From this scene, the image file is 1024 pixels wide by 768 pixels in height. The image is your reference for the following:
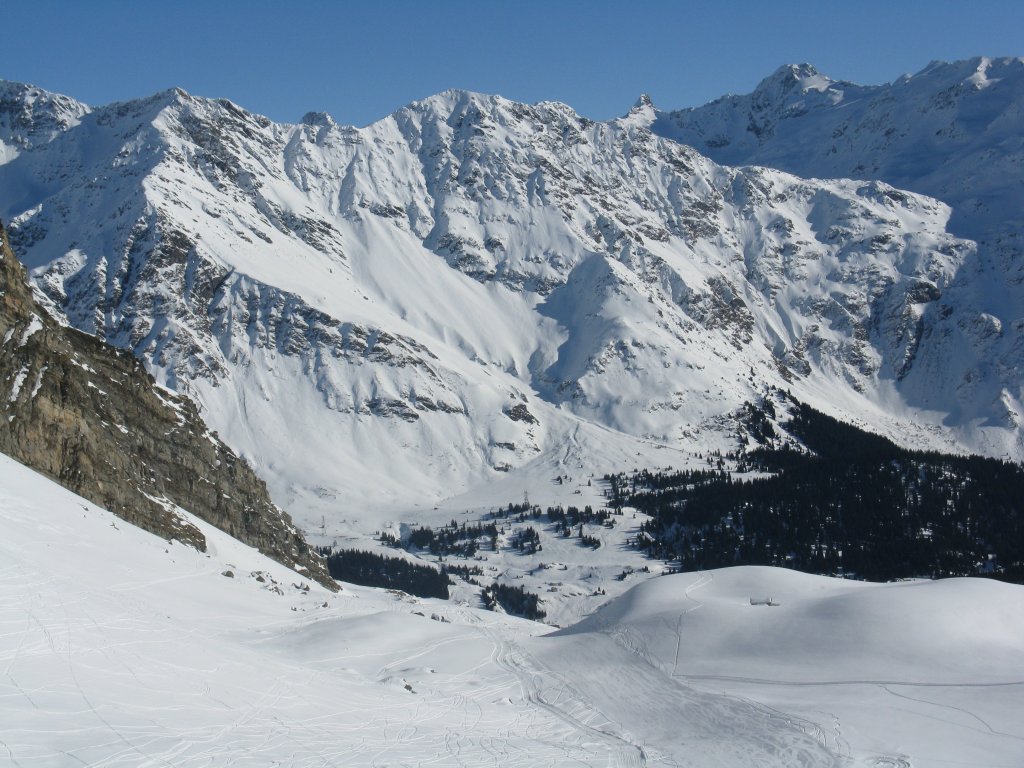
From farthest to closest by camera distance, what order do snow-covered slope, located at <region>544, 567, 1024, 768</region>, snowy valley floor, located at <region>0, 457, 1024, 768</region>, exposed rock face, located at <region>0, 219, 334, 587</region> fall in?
exposed rock face, located at <region>0, 219, 334, 587</region> → snow-covered slope, located at <region>544, 567, 1024, 768</region> → snowy valley floor, located at <region>0, 457, 1024, 768</region>

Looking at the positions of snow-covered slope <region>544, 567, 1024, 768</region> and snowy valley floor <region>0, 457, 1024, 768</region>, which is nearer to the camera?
snowy valley floor <region>0, 457, 1024, 768</region>

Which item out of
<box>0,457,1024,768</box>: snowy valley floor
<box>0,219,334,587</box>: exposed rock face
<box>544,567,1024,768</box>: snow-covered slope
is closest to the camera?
<box>0,457,1024,768</box>: snowy valley floor

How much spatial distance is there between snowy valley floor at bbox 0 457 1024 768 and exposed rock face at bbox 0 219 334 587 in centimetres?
706

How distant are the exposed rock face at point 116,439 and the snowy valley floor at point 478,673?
706 centimetres

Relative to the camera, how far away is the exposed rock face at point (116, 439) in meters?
54.0

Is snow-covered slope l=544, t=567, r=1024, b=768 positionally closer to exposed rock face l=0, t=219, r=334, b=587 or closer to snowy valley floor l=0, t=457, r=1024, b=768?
snowy valley floor l=0, t=457, r=1024, b=768

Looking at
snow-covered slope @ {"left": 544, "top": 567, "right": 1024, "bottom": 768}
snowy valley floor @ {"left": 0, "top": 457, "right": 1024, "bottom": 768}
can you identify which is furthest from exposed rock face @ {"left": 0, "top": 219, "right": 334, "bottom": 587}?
snow-covered slope @ {"left": 544, "top": 567, "right": 1024, "bottom": 768}

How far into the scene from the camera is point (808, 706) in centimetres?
3225

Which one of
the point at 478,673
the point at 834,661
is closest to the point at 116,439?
the point at 478,673

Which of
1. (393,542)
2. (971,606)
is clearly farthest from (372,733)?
(393,542)

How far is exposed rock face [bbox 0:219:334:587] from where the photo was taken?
54.0 m

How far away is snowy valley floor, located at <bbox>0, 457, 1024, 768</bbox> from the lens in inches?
910

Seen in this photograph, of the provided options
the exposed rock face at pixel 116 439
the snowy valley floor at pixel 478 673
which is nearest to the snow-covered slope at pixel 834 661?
the snowy valley floor at pixel 478 673

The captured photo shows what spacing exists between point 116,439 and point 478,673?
41237 mm
